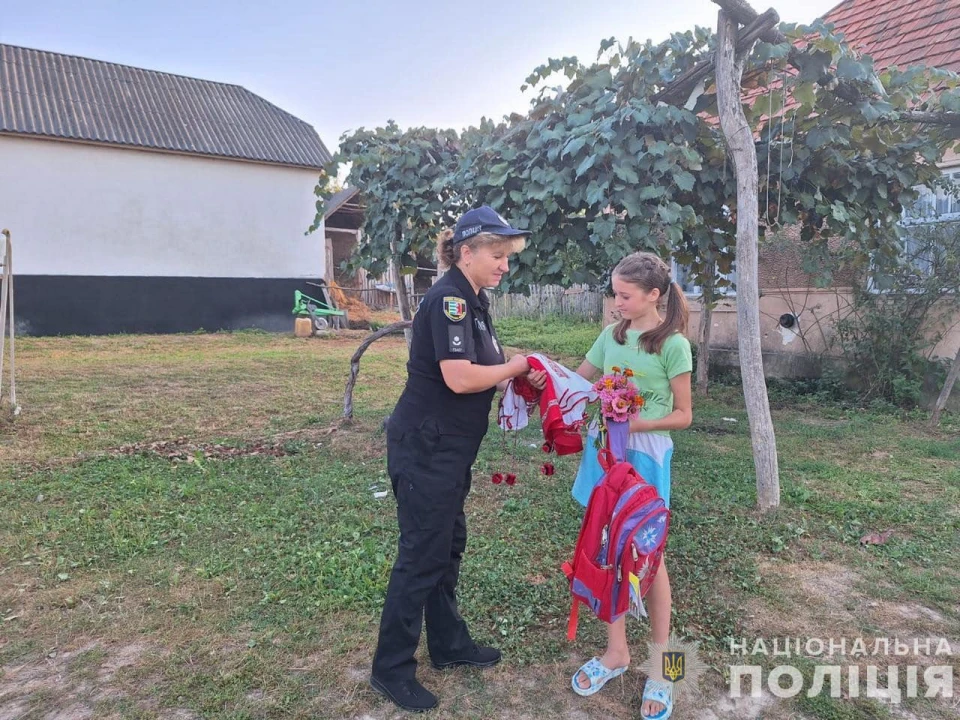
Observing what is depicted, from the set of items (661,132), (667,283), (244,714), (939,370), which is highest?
(661,132)

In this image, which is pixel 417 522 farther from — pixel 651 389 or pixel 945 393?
pixel 945 393

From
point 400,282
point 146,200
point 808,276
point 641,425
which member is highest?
point 146,200

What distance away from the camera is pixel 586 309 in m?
16.8

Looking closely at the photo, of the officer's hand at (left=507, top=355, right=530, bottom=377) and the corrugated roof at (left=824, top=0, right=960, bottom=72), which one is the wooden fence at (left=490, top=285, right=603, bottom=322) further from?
the officer's hand at (left=507, top=355, right=530, bottom=377)

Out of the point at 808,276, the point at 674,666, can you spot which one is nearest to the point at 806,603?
the point at 674,666

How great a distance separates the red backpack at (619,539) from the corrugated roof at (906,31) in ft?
24.9

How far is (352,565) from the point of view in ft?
11.8

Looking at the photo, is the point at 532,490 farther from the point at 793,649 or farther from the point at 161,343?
the point at 161,343

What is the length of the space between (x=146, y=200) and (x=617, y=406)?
15807 mm

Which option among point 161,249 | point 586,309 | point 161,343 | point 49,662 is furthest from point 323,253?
point 49,662

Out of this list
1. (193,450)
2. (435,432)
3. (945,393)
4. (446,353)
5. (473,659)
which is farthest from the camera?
(945,393)

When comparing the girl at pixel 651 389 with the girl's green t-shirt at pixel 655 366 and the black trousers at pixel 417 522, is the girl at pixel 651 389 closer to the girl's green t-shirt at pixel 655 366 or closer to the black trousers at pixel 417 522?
the girl's green t-shirt at pixel 655 366

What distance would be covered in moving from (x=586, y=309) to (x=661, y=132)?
12175 mm

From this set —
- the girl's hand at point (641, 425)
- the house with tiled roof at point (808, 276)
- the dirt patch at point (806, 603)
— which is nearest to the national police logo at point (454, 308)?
the girl's hand at point (641, 425)
